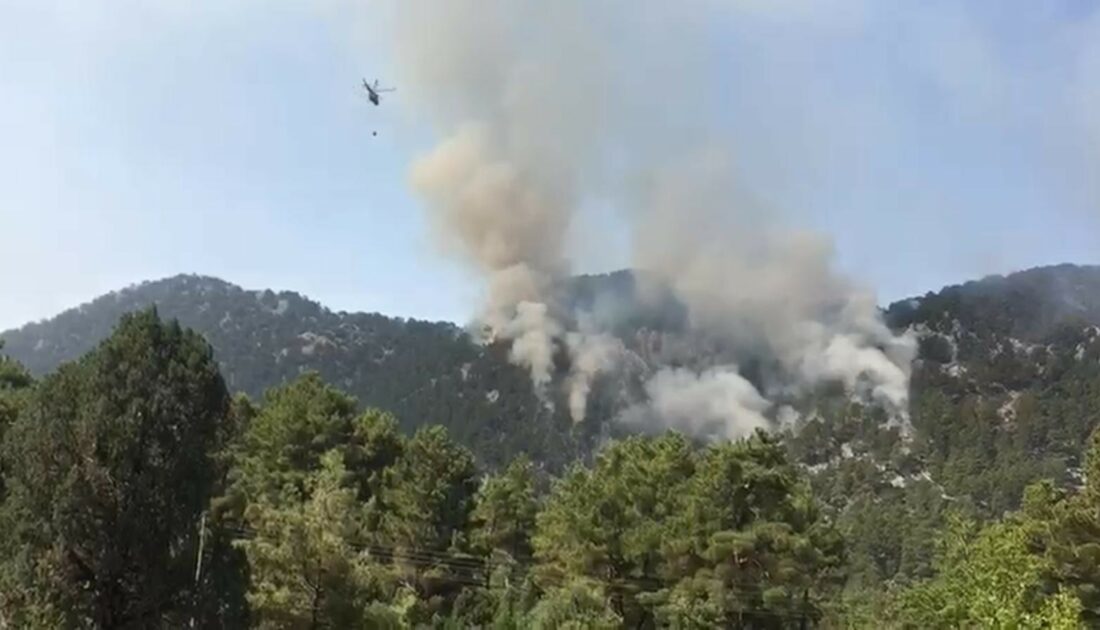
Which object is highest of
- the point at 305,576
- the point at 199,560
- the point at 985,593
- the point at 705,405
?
the point at 705,405

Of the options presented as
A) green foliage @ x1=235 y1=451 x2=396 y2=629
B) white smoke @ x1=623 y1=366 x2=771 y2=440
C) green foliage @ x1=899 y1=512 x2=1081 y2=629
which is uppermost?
white smoke @ x1=623 y1=366 x2=771 y2=440

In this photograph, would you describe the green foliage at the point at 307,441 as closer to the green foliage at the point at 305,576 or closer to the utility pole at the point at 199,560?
the green foliage at the point at 305,576

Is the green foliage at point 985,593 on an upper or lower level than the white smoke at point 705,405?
lower

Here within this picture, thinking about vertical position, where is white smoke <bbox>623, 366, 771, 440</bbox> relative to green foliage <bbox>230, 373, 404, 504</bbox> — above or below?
above

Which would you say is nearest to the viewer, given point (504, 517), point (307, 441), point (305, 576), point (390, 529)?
point (305, 576)

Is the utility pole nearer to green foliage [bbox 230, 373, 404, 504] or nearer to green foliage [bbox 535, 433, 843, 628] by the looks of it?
green foliage [bbox 535, 433, 843, 628]

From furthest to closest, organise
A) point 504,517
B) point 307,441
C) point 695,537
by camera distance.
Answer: point 307,441
point 504,517
point 695,537

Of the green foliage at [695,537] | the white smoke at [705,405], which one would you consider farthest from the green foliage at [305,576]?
the white smoke at [705,405]

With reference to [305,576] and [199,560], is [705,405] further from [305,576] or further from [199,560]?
[199,560]

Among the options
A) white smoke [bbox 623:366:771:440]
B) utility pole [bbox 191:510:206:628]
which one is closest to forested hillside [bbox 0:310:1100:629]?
utility pole [bbox 191:510:206:628]

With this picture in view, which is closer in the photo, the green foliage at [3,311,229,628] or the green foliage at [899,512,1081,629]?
the green foliage at [899,512,1081,629]

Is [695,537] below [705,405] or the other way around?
below

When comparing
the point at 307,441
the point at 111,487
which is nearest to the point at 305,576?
the point at 111,487

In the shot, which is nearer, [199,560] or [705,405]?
[199,560]
